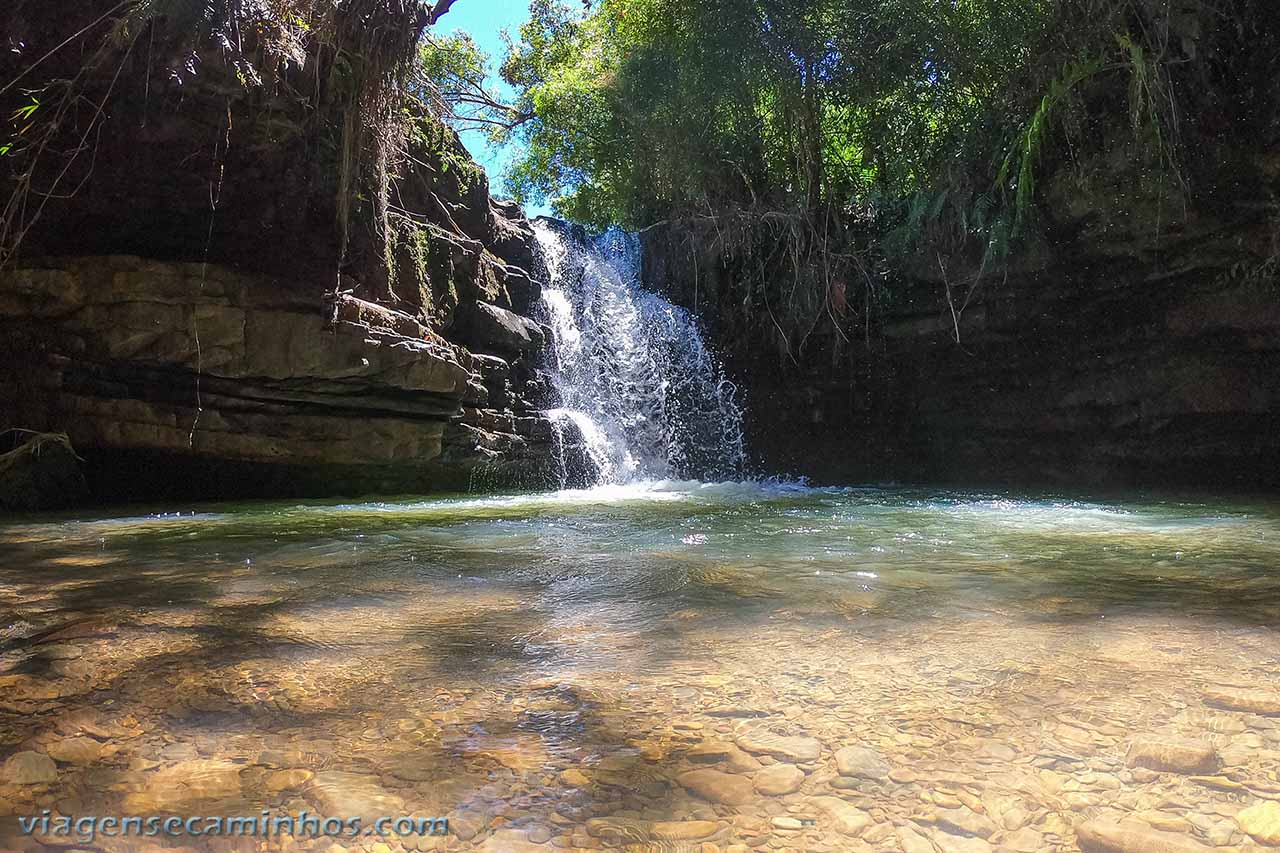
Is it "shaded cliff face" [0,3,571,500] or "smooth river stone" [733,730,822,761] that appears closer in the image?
"smooth river stone" [733,730,822,761]

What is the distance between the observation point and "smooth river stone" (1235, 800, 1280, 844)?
47.3 inches

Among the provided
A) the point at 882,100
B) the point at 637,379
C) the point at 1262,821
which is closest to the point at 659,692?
the point at 1262,821

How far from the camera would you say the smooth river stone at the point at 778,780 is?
54.0 inches

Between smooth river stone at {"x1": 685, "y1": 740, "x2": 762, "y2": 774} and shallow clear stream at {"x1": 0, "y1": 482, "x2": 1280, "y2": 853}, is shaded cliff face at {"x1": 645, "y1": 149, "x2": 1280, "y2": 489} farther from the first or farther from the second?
smooth river stone at {"x1": 685, "y1": 740, "x2": 762, "y2": 774}

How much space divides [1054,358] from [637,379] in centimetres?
504

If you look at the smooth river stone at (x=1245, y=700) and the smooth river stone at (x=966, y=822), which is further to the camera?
the smooth river stone at (x=1245, y=700)

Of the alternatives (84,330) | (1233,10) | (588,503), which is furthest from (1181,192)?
(84,330)

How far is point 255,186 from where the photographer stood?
7.16m

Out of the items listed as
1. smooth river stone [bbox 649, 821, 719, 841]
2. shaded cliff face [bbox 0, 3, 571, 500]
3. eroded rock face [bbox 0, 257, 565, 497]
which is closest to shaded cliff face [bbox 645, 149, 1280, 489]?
shaded cliff face [bbox 0, 3, 571, 500]

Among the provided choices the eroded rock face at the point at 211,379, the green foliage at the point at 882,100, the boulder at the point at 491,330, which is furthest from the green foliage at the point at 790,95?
the eroded rock face at the point at 211,379

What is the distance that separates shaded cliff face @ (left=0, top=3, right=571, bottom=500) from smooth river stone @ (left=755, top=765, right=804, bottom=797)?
6590 mm

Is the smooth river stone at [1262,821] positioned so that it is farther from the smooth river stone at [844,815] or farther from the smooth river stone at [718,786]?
the smooth river stone at [718,786]

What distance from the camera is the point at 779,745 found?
60.8 inches

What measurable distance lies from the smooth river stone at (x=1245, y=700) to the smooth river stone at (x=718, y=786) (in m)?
1.13
